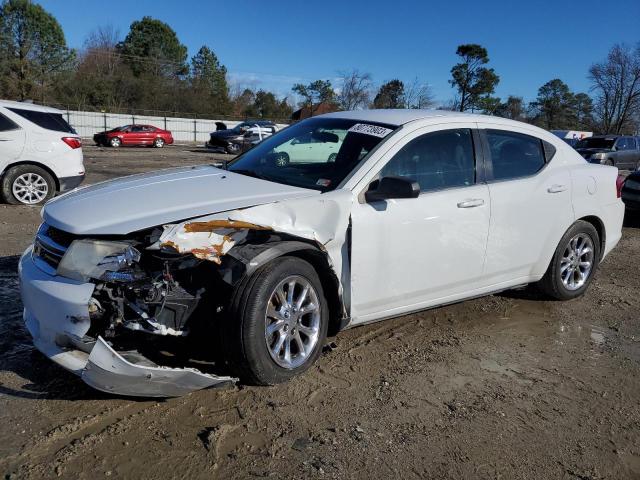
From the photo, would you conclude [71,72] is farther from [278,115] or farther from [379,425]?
[379,425]

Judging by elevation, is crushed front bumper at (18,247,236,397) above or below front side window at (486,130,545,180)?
below

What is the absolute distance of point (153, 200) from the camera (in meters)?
3.35

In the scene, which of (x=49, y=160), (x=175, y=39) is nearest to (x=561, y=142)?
(x=49, y=160)

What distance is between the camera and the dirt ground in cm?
270

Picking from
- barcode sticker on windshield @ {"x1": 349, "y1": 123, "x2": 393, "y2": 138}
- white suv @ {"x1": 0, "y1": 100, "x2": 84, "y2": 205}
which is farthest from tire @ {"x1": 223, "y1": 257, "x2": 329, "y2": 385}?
white suv @ {"x1": 0, "y1": 100, "x2": 84, "y2": 205}

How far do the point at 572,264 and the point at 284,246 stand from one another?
320cm

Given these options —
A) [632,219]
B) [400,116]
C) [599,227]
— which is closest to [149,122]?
[632,219]

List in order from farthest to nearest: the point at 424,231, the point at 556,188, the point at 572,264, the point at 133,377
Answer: the point at 572,264
the point at 556,188
the point at 424,231
the point at 133,377

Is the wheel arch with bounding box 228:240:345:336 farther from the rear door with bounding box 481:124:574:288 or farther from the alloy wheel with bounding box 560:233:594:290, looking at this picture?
the alloy wheel with bounding box 560:233:594:290

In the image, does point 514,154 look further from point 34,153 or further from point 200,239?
point 34,153

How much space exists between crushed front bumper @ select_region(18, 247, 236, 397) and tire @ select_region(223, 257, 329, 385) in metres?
0.22

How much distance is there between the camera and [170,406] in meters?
3.16

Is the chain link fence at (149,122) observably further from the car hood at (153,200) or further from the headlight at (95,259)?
the headlight at (95,259)

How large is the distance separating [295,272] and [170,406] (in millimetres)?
1032
